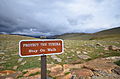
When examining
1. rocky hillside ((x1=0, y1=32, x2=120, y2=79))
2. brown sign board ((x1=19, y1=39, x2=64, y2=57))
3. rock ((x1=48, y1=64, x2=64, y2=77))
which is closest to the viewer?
brown sign board ((x1=19, y1=39, x2=64, y2=57))

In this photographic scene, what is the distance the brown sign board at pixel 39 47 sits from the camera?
3.37 metres

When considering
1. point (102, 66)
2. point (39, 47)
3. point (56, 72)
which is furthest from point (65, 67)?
point (39, 47)

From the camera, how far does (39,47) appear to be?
3570mm

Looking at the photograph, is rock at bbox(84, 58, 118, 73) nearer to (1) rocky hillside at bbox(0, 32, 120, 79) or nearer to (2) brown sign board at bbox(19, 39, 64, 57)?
(1) rocky hillside at bbox(0, 32, 120, 79)

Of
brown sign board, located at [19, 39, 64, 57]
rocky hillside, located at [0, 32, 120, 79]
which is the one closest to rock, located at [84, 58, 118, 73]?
rocky hillside, located at [0, 32, 120, 79]

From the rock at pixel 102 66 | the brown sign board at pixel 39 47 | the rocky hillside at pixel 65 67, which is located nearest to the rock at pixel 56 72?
the rocky hillside at pixel 65 67

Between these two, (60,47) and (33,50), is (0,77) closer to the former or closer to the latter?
(33,50)

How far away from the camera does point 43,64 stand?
3850mm

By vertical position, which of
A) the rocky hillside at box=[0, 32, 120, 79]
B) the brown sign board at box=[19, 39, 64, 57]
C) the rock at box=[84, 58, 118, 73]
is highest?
the brown sign board at box=[19, 39, 64, 57]

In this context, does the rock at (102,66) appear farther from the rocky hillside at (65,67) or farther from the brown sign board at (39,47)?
the brown sign board at (39,47)

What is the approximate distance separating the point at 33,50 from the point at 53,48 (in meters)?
0.88

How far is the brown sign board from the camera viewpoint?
133 inches

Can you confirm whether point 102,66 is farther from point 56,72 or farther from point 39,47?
point 39,47

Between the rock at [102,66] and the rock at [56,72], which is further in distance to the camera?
the rock at [102,66]
